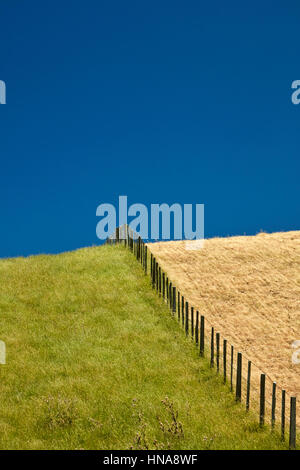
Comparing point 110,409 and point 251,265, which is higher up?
point 251,265

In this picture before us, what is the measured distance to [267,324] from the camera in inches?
709

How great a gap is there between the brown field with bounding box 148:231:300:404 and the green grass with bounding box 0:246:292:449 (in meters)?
2.51

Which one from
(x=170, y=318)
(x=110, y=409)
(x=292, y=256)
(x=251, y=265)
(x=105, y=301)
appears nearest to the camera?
(x=110, y=409)

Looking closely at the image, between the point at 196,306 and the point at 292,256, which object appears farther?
the point at 292,256

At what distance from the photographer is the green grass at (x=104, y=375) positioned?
368 inches

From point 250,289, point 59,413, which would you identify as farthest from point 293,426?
point 250,289

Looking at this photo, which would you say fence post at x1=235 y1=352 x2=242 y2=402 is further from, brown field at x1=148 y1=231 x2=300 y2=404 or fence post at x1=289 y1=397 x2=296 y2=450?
brown field at x1=148 y1=231 x2=300 y2=404

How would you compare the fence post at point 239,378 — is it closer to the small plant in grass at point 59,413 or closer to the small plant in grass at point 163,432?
the small plant in grass at point 163,432

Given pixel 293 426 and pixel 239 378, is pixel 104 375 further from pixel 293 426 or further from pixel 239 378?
pixel 293 426

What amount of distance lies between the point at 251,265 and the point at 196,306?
5.86 meters

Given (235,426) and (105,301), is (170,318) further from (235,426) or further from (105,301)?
(235,426)

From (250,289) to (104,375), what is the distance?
1028 cm
